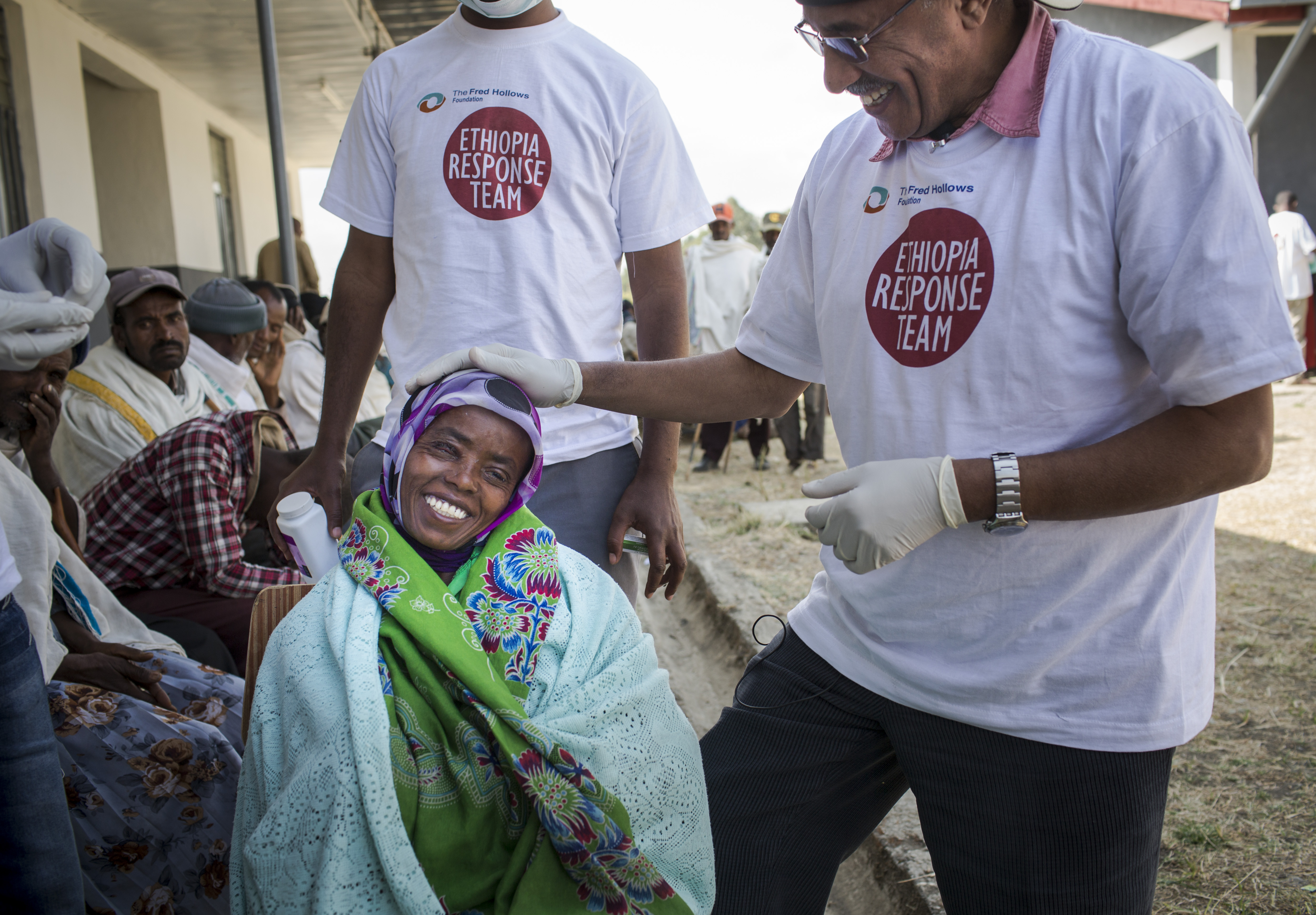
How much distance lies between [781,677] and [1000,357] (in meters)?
0.75

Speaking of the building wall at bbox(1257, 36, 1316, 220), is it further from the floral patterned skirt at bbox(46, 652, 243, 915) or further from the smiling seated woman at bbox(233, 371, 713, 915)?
the floral patterned skirt at bbox(46, 652, 243, 915)

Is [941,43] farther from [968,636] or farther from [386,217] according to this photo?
[386,217]

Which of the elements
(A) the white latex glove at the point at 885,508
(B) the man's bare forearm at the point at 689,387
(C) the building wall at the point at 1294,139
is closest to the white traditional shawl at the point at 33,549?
(B) the man's bare forearm at the point at 689,387

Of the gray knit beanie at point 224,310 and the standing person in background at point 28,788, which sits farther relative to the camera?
the gray knit beanie at point 224,310

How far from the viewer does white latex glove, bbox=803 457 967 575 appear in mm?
1545

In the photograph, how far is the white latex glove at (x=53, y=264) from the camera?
2.81 m

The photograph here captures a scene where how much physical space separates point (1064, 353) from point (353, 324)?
1767mm

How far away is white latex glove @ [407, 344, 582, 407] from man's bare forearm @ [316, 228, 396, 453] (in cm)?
55

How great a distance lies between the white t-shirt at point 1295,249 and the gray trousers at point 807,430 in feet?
21.0

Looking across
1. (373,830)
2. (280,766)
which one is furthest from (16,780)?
(373,830)

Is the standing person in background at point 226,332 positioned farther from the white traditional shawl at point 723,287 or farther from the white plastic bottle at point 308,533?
the white traditional shawl at point 723,287

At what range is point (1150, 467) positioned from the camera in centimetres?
143

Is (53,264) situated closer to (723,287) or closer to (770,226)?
(723,287)

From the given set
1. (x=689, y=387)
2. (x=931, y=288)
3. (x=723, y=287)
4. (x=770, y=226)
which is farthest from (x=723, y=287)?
(x=931, y=288)
